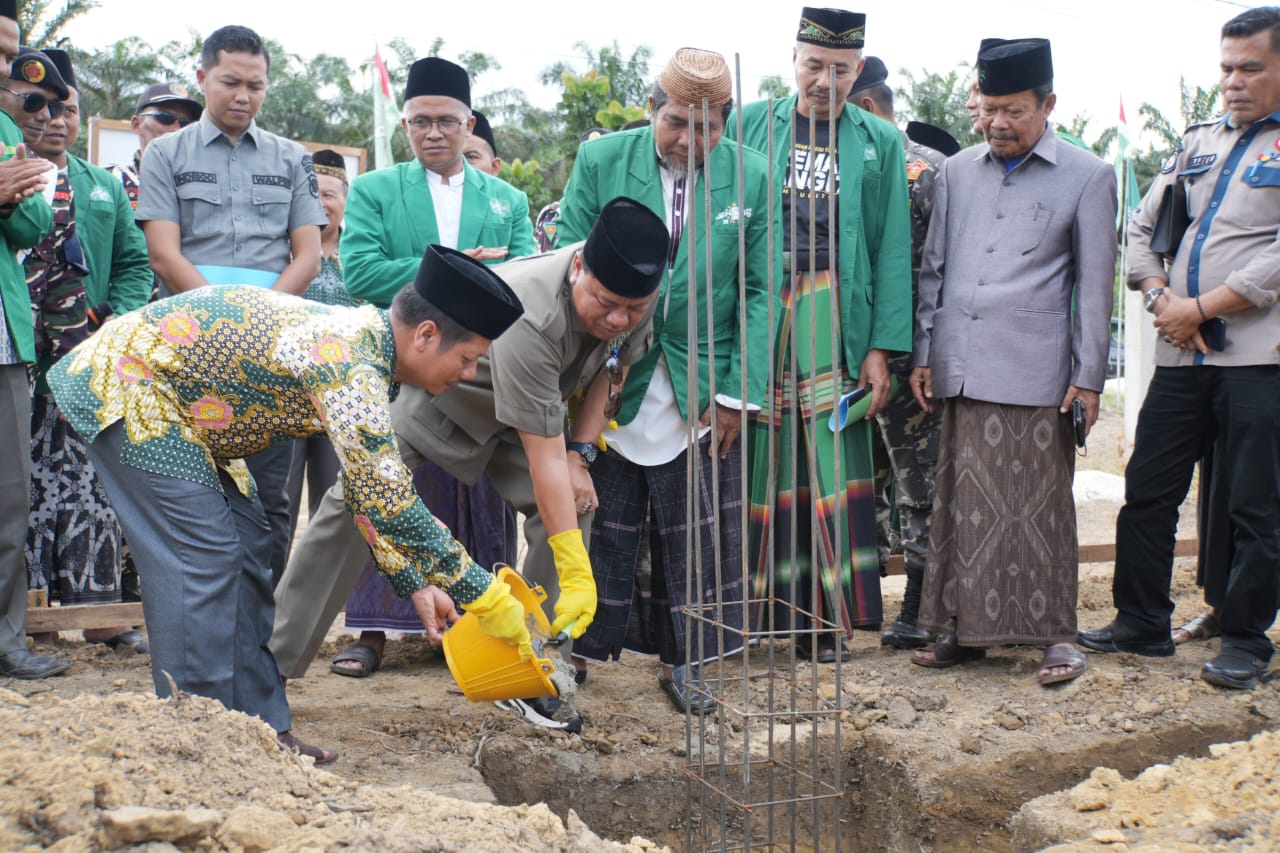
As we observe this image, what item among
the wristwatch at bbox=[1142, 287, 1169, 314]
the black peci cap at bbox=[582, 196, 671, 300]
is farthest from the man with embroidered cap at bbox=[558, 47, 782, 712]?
the wristwatch at bbox=[1142, 287, 1169, 314]

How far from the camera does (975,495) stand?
4.27 m

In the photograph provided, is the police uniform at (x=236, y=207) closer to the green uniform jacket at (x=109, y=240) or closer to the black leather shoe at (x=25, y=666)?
the green uniform jacket at (x=109, y=240)

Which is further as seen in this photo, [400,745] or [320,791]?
[400,745]

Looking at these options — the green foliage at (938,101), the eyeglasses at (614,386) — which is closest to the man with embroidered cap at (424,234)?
the eyeglasses at (614,386)

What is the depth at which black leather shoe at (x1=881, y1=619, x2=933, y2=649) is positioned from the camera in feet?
15.5

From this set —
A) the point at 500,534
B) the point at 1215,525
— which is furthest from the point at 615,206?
the point at 1215,525

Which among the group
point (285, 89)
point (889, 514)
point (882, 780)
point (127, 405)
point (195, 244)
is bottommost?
point (882, 780)

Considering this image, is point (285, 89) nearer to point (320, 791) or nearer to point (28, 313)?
point (28, 313)

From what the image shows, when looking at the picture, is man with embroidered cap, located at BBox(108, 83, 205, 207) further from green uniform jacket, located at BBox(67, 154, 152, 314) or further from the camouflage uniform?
the camouflage uniform

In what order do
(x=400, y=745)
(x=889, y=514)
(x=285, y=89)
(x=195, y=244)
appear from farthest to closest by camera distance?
1. (x=285, y=89)
2. (x=889, y=514)
3. (x=195, y=244)
4. (x=400, y=745)

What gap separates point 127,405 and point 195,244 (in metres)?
1.67

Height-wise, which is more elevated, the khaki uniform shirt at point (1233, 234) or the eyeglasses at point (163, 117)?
the eyeglasses at point (163, 117)

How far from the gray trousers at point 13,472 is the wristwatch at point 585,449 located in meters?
1.80

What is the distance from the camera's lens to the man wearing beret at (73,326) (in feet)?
14.2
